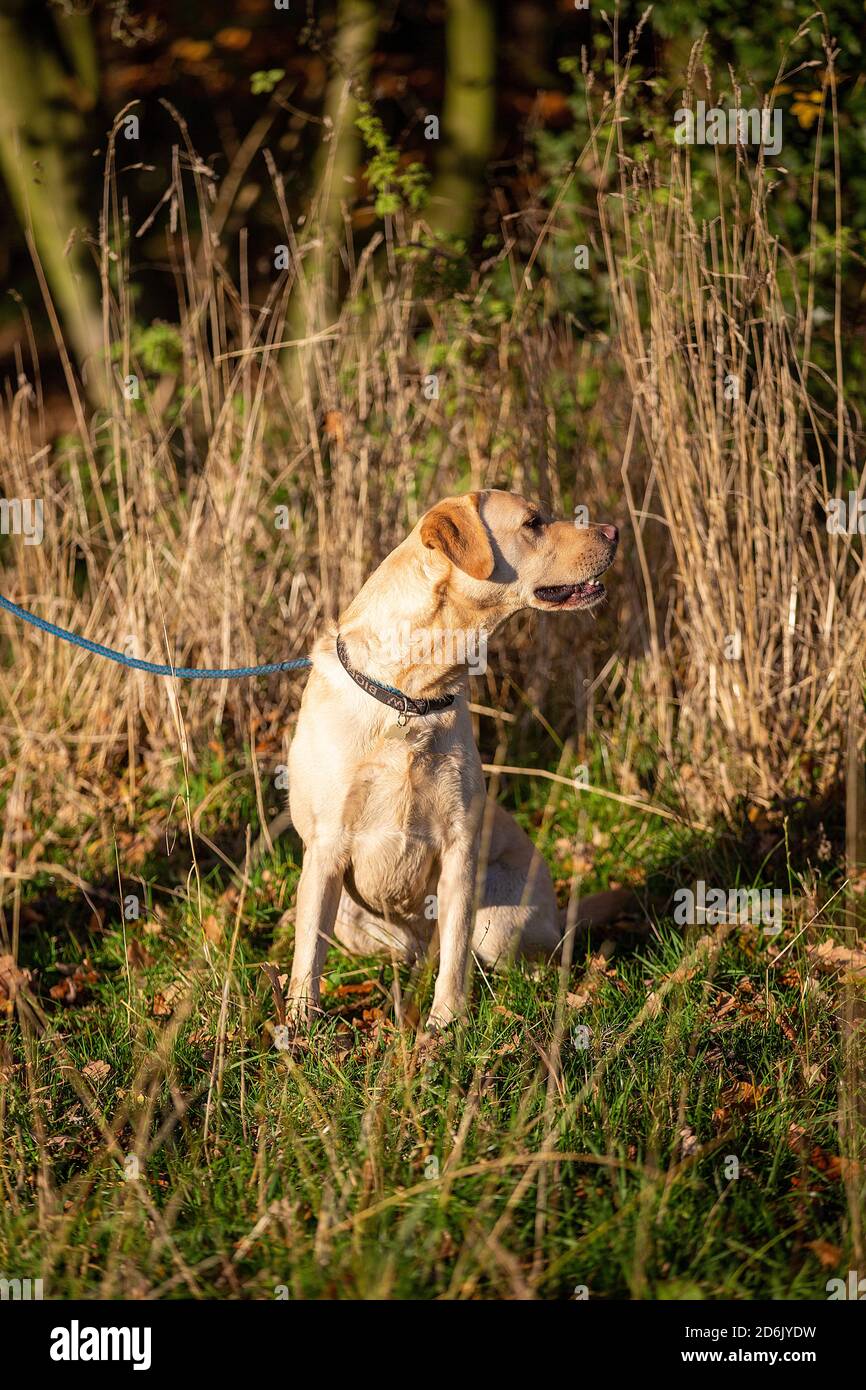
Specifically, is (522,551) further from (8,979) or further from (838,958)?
(8,979)

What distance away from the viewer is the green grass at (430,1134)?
236 centimetres

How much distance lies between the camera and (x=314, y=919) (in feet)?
11.3

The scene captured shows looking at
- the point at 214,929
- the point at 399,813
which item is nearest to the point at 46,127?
the point at 214,929

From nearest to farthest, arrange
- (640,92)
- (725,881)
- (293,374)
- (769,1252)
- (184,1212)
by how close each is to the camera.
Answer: (769,1252)
(184,1212)
(725,881)
(640,92)
(293,374)

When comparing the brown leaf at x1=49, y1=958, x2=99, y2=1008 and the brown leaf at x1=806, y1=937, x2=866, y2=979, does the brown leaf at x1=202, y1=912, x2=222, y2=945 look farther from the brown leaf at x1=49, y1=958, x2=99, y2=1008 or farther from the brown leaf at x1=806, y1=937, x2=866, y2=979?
the brown leaf at x1=806, y1=937, x2=866, y2=979

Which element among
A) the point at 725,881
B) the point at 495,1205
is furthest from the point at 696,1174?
the point at 725,881

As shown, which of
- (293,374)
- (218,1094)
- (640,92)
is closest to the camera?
(218,1094)

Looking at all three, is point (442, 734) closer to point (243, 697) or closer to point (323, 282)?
point (243, 697)

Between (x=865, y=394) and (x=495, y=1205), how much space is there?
3917 millimetres

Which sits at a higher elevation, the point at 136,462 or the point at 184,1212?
the point at 136,462

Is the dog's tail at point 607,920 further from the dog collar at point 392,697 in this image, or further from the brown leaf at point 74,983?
the brown leaf at point 74,983

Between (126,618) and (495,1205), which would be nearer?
(495,1205)

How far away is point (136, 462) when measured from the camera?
5.09 m

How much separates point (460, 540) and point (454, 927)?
3.57ft
